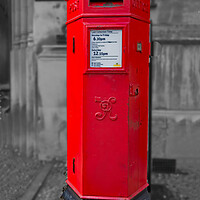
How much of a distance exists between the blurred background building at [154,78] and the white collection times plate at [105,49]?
2558mm

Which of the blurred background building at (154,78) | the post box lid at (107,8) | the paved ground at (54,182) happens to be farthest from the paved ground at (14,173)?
the post box lid at (107,8)

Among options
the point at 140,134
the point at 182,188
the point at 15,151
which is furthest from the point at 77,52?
the point at 15,151

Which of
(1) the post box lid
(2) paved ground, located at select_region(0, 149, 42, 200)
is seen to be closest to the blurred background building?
(2) paved ground, located at select_region(0, 149, 42, 200)

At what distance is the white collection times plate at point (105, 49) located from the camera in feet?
8.37

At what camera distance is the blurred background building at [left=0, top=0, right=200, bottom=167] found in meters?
4.92

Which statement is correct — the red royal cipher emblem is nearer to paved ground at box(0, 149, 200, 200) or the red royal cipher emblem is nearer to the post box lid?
the post box lid

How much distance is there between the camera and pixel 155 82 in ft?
16.6

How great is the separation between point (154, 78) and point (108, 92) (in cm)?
267

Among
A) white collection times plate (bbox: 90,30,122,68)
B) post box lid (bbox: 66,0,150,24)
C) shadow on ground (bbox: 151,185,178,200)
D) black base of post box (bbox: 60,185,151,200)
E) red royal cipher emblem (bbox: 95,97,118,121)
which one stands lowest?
shadow on ground (bbox: 151,185,178,200)

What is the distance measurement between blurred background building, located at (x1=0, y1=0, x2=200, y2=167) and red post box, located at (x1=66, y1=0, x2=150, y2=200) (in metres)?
2.24

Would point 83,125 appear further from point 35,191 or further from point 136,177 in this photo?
point 35,191

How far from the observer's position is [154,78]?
505 centimetres

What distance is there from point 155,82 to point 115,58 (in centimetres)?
265

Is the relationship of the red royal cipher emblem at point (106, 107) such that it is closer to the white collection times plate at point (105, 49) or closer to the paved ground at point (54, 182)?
the white collection times plate at point (105, 49)
